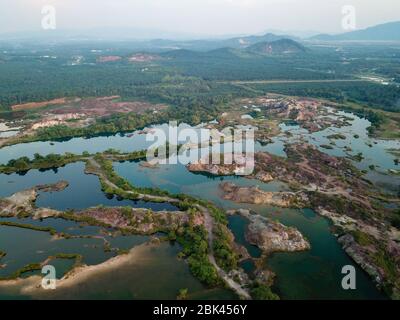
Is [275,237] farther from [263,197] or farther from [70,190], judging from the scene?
[70,190]

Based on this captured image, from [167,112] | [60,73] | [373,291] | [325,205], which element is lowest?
[373,291]

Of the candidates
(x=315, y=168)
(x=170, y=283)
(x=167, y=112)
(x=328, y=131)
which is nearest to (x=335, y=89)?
(x=328, y=131)

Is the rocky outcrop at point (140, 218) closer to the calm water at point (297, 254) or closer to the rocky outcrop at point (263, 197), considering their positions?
the calm water at point (297, 254)

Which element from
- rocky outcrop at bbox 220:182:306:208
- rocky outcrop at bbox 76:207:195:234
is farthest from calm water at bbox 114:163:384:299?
rocky outcrop at bbox 76:207:195:234

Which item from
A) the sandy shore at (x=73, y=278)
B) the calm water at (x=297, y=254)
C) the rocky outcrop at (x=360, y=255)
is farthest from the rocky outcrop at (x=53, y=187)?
the rocky outcrop at (x=360, y=255)

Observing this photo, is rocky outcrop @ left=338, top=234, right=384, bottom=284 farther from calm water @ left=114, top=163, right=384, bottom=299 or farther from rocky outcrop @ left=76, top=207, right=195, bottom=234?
rocky outcrop @ left=76, top=207, right=195, bottom=234

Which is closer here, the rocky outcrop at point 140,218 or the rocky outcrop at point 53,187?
the rocky outcrop at point 140,218

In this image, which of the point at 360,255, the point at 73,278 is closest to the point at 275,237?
the point at 360,255
